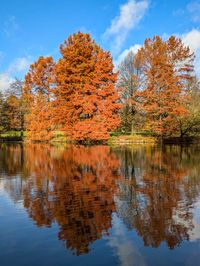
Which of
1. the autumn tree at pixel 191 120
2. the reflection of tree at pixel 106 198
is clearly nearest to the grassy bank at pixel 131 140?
the autumn tree at pixel 191 120

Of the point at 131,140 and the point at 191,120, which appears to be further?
the point at 131,140

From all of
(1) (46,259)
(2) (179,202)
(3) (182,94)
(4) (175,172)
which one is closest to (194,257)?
(1) (46,259)

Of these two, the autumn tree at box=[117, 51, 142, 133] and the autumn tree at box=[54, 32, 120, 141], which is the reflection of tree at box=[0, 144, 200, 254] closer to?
the autumn tree at box=[54, 32, 120, 141]

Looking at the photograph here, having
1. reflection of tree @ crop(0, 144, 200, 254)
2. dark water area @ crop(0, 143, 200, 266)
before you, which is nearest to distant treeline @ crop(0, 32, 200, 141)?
reflection of tree @ crop(0, 144, 200, 254)

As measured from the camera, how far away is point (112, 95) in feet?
129

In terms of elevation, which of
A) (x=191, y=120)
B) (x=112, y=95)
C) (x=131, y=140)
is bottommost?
(x=131, y=140)

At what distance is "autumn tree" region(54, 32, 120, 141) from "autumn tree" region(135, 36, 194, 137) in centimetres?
578

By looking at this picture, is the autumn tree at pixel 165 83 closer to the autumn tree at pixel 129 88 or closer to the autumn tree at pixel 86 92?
the autumn tree at pixel 129 88

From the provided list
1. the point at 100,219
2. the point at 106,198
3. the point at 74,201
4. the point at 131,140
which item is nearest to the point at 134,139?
the point at 131,140

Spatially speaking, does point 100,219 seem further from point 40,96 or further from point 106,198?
point 40,96

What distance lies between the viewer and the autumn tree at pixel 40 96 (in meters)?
46.2

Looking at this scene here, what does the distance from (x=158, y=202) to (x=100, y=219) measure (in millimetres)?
2742

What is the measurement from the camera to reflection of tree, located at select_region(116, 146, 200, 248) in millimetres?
7746

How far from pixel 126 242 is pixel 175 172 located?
34.6ft
